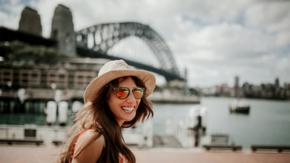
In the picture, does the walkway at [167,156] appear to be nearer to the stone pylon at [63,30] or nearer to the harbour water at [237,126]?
the harbour water at [237,126]

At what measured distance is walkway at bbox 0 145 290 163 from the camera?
22.0 feet

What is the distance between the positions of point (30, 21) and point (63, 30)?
1987cm

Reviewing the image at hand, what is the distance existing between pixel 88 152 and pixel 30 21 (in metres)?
82.6

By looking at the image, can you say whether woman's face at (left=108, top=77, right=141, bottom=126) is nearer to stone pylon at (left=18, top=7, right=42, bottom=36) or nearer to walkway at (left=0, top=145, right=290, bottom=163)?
walkway at (left=0, top=145, right=290, bottom=163)

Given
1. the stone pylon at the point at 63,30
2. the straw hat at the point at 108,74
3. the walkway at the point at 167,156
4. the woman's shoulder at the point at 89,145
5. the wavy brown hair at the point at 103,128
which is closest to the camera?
the woman's shoulder at the point at 89,145

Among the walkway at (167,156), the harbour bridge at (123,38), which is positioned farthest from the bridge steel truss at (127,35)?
the walkway at (167,156)

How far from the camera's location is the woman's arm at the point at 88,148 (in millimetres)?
1433

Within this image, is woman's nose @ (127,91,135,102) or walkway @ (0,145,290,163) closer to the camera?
woman's nose @ (127,91,135,102)

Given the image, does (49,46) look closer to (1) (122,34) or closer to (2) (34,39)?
(2) (34,39)

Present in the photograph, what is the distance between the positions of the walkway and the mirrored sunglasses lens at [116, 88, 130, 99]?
535 centimetres

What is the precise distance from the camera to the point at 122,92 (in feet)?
6.10

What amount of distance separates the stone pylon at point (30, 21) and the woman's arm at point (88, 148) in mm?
77619

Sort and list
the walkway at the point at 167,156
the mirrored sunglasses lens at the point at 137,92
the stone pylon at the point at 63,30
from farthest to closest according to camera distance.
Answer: the stone pylon at the point at 63,30, the walkway at the point at 167,156, the mirrored sunglasses lens at the point at 137,92

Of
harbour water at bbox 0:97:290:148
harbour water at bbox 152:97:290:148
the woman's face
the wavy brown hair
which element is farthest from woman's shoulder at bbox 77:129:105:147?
harbour water at bbox 0:97:290:148
